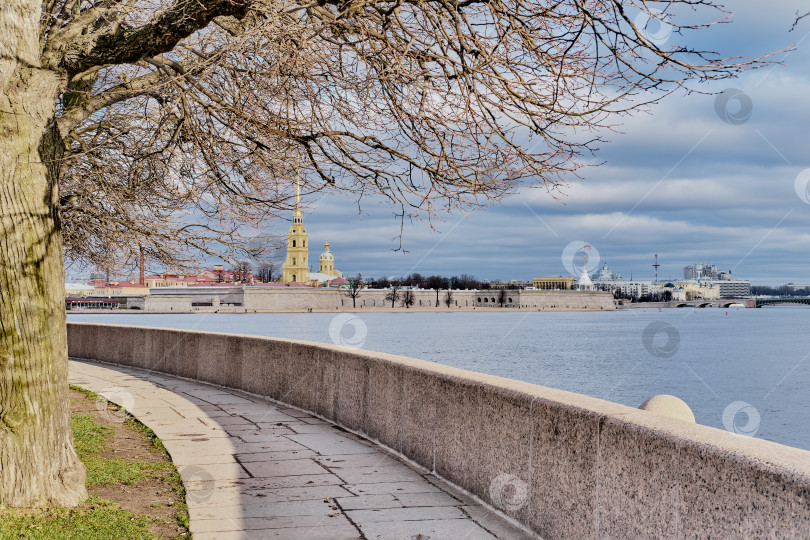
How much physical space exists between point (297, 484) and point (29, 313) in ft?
8.02

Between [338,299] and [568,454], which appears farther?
[338,299]

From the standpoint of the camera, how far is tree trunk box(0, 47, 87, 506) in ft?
17.6

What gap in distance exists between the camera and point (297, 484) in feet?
20.2

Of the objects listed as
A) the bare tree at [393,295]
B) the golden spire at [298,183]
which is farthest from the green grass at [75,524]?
the bare tree at [393,295]

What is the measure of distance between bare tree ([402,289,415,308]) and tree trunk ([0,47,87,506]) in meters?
154

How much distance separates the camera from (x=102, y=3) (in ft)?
21.5

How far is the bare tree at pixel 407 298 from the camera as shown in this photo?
159 meters

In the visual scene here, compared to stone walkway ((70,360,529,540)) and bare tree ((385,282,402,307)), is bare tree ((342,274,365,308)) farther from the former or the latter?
stone walkway ((70,360,529,540))

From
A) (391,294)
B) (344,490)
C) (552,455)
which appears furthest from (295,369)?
(391,294)

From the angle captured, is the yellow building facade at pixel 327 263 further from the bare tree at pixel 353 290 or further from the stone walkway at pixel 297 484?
the stone walkway at pixel 297 484

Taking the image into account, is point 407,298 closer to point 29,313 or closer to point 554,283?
point 554,283

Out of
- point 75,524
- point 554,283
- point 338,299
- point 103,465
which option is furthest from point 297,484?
point 554,283

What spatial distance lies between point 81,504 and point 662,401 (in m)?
4.84

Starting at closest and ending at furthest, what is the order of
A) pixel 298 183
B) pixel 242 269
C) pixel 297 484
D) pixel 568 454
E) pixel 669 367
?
pixel 568 454, pixel 297 484, pixel 298 183, pixel 242 269, pixel 669 367
